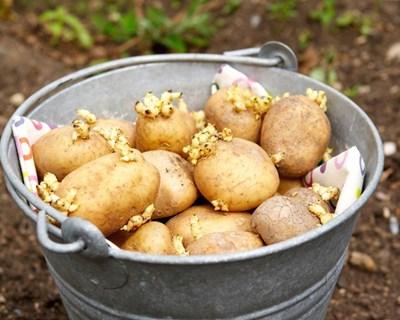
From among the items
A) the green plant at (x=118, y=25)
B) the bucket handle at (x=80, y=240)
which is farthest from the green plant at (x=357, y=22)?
the bucket handle at (x=80, y=240)

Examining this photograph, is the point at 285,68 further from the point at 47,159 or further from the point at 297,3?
the point at 297,3

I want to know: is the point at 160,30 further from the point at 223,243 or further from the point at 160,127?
the point at 223,243

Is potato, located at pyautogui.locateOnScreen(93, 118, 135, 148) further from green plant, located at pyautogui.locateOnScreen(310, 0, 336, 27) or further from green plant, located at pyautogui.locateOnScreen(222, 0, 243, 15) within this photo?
green plant, located at pyautogui.locateOnScreen(222, 0, 243, 15)

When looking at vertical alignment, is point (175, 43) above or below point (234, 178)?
below

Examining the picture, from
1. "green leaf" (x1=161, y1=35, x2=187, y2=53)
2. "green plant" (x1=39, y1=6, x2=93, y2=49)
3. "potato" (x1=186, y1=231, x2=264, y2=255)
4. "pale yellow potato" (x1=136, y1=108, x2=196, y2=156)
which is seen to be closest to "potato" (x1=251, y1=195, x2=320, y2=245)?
"potato" (x1=186, y1=231, x2=264, y2=255)

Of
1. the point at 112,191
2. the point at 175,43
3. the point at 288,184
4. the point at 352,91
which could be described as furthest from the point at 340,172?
the point at 175,43

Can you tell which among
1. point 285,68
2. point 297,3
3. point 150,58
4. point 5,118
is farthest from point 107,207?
point 297,3
